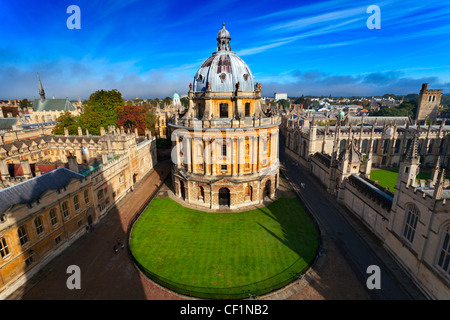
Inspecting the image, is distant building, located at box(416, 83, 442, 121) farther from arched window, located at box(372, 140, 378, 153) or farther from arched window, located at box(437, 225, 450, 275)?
arched window, located at box(437, 225, 450, 275)

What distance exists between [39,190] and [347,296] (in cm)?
3055

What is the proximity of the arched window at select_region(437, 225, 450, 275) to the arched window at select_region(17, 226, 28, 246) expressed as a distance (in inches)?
1362

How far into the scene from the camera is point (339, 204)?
34188mm

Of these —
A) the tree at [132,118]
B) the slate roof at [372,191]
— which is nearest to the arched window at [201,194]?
the slate roof at [372,191]

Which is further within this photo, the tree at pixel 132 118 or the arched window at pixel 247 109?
the tree at pixel 132 118

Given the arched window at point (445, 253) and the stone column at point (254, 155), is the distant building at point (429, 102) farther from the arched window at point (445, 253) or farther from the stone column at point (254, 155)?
the arched window at point (445, 253)

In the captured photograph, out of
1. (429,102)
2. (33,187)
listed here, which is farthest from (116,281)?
(429,102)

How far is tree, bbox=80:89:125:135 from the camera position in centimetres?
5947

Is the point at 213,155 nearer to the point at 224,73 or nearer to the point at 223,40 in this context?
the point at 224,73

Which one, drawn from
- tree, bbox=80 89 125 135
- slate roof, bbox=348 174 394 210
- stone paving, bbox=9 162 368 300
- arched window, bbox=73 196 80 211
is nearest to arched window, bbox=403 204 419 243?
slate roof, bbox=348 174 394 210

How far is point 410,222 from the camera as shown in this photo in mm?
20828

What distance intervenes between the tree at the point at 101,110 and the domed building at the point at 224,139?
35736 mm

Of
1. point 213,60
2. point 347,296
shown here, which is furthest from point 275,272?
point 213,60

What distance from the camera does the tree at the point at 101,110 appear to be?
59469 mm
